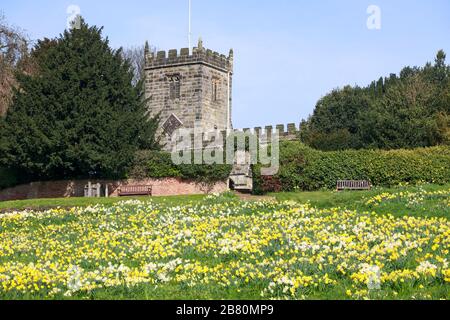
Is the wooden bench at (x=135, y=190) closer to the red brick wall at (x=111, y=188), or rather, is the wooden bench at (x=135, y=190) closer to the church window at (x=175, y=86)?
the red brick wall at (x=111, y=188)

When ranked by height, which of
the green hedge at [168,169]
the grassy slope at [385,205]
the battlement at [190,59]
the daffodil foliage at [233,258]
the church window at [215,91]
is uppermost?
the battlement at [190,59]

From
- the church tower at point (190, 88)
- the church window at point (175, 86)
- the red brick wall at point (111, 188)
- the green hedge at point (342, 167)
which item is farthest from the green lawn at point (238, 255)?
the church window at point (175, 86)

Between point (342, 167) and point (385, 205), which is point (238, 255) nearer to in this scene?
point (385, 205)

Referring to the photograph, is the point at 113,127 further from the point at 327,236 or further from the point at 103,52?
the point at 327,236

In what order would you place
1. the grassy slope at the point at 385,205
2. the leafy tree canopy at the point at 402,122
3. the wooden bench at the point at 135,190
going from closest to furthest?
the grassy slope at the point at 385,205 < the wooden bench at the point at 135,190 < the leafy tree canopy at the point at 402,122

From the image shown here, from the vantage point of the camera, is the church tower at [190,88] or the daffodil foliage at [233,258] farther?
the church tower at [190,88]

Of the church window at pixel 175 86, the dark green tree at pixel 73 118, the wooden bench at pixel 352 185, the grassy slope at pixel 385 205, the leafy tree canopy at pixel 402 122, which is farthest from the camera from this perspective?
the church window at pixel 175 86

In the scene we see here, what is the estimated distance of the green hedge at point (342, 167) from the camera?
122ft

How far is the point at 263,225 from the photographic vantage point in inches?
659

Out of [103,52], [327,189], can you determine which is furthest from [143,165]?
[327,189]
